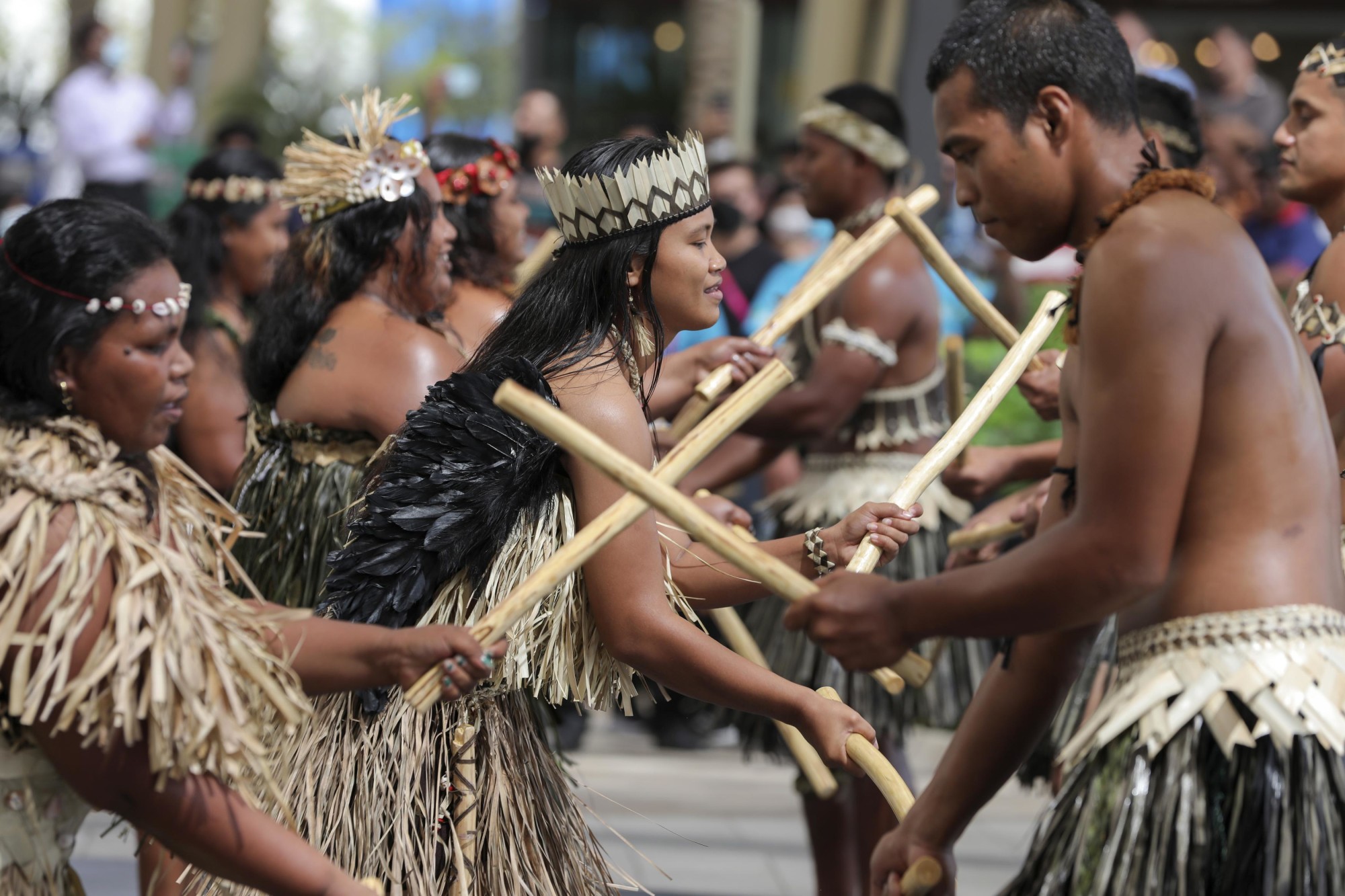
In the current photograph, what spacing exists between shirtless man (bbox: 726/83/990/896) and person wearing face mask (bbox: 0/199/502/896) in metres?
2.54

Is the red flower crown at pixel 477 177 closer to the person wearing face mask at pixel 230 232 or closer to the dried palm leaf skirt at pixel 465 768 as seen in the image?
the person wearing face mask at pixel 230 232

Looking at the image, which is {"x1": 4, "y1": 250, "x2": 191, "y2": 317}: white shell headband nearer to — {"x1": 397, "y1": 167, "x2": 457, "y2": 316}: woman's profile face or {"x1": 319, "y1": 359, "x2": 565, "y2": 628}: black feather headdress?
{"x1": 319, "y1": 359, "x2": 565, "y2": 628}: black feather headdress

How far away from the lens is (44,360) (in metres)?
2.25

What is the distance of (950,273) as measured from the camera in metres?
3.88

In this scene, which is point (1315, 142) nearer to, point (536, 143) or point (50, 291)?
point (50, 291)

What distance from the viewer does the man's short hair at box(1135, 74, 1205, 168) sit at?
437cm

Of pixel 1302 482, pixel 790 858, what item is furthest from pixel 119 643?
pixel 790 858

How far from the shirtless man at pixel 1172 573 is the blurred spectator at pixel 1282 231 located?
5.53 metres

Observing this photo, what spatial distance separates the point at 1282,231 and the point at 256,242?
181 inches

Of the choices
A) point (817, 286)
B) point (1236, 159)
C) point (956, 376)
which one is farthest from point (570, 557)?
point (1236, 159)

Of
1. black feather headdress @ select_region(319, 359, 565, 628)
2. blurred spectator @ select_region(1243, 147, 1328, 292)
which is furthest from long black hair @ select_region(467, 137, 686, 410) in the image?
blurred spectator @ select_region(1243, 147, 1328, 292)

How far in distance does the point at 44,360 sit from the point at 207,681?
0.50m

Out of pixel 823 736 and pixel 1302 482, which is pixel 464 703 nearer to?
pixel 823 736

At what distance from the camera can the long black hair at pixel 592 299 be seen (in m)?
2.90
